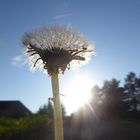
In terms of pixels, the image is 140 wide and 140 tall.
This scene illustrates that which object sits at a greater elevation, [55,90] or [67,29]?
[67,29]

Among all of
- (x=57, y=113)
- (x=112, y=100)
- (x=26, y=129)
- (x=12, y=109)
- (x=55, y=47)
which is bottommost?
(x=57, y=113)

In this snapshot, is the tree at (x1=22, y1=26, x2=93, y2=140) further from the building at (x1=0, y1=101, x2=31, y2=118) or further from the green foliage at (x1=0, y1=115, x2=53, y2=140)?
the building at (x1=0, y1=101, x2=31, y2=118)

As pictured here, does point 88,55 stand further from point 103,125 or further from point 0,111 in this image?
point 0,111

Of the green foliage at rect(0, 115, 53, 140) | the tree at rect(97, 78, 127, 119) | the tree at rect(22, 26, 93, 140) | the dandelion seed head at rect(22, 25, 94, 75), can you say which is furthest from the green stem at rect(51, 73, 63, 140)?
the tree at rect(97, 78, 127, 119)

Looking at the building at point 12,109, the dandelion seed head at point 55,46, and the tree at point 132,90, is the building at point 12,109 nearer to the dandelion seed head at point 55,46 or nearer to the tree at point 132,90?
the tree at point 132,90

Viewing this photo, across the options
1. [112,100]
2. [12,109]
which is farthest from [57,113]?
[112,100]

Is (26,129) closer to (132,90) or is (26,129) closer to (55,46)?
(55,46)

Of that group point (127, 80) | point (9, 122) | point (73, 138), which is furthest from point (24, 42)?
point (127, 80)

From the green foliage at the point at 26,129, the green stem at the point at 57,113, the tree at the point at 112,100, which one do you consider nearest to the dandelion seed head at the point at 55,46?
the green stem at the point at 57,113
